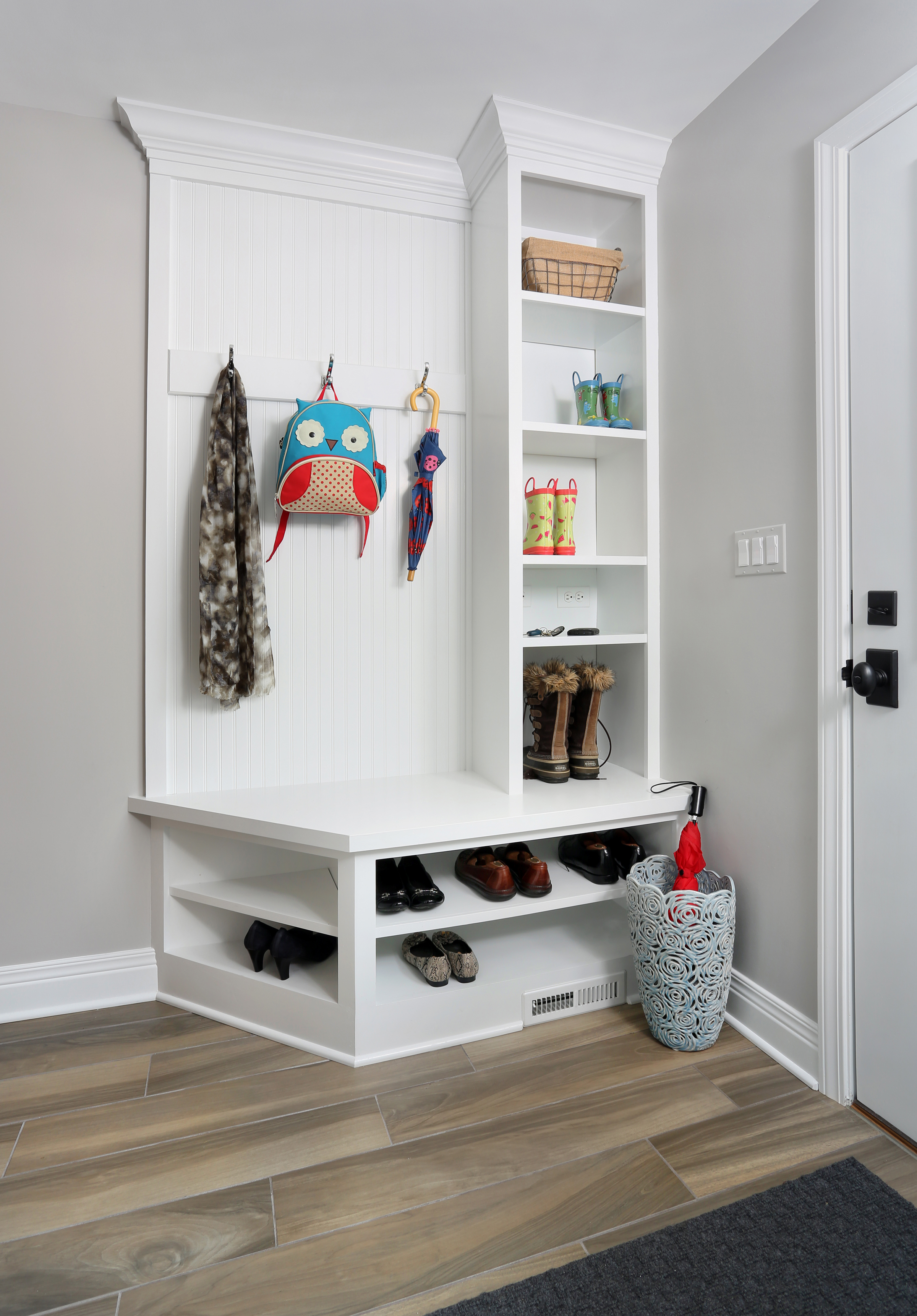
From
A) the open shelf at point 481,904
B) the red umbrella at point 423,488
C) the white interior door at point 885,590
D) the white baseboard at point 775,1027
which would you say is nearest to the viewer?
the white interior door at point 885,590

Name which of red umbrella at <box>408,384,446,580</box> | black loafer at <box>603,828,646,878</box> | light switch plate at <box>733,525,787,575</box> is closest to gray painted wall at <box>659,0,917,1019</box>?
light switch plate at <box>733,525,787,575</box>

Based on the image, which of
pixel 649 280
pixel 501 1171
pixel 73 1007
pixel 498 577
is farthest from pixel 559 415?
pixel 73 1007

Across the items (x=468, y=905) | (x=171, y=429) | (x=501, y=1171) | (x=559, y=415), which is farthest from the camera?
(x=559, y=415)

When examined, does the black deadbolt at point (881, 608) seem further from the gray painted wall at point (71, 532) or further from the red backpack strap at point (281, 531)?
the gray painted wall at point (71, 532)

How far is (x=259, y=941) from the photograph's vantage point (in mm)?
1871

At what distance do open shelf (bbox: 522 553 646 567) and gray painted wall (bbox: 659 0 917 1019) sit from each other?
0.11 meters

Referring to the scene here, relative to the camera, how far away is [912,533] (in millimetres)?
1377

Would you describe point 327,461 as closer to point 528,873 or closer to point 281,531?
point 281,531

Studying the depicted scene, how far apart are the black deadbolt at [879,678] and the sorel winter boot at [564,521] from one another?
92 centimetres

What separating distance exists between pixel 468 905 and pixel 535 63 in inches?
84.0

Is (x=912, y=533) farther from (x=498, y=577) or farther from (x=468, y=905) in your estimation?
(x=468, y=905)

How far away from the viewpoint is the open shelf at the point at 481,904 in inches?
69.5

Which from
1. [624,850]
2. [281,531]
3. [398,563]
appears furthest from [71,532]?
[624,850]

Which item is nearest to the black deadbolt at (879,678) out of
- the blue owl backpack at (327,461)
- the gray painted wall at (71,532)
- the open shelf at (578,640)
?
the open shelf at (578,640)
